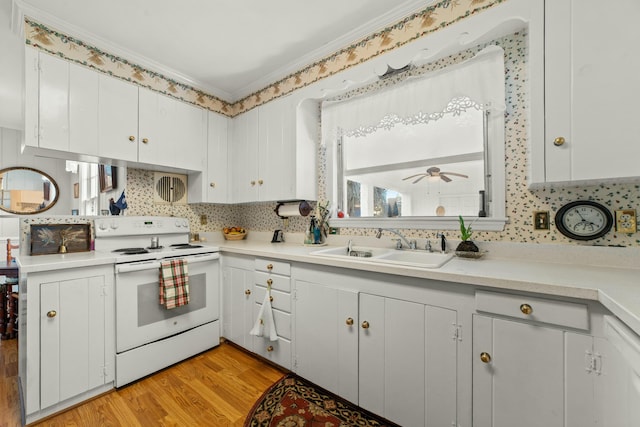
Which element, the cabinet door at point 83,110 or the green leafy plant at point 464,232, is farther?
the cabinet door at point 83,110

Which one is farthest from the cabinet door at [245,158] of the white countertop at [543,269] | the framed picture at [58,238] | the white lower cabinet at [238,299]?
the framed picture at [58,238]

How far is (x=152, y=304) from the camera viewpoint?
2.02 m

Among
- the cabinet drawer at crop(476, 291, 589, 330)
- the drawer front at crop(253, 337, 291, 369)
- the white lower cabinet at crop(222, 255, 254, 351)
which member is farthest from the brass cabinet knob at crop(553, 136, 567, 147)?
the white lower cabinet at crop(222, 255, 254, 351)

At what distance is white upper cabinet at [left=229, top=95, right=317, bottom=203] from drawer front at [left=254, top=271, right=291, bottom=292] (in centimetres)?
75

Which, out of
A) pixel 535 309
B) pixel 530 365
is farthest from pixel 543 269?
pixel 530 365

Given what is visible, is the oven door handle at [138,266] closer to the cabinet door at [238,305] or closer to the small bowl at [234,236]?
the cabinet door at [238,305]

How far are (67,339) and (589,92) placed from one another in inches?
122

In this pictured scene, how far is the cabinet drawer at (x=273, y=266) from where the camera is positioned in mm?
1953

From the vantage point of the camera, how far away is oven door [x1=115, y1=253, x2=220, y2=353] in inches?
73.8

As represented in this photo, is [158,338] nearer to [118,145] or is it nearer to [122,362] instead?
[122,362]

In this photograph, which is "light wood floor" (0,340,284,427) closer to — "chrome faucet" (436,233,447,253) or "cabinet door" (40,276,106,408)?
"cabinet door" (40,276,106,408)

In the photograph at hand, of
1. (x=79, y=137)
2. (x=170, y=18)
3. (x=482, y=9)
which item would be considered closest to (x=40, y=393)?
(x=79, y=137)

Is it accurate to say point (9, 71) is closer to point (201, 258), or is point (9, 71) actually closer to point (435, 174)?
point (201, 258)

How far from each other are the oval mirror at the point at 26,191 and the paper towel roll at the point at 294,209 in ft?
6.23
